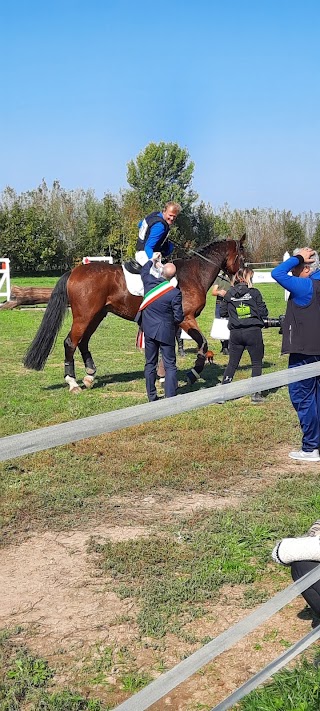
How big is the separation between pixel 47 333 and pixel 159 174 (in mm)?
75935

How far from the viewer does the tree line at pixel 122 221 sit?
2518 inches

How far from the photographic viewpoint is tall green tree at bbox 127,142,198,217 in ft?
270

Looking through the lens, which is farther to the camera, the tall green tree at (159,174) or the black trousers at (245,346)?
the tall green tree at (159,174)

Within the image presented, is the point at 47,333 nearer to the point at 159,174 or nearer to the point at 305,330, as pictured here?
the point at 305,330

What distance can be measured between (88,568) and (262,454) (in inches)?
119

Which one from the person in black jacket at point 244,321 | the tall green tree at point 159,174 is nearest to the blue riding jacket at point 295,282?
the person in black jacket at point 244,321

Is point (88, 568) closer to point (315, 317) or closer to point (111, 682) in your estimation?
point (111, 682)

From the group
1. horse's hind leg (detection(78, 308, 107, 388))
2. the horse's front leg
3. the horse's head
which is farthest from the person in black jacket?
horse's hind leg (detection(78, 308, 107, 388))

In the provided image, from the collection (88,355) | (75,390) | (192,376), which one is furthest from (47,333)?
(192,376)

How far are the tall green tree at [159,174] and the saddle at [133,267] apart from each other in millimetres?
72099

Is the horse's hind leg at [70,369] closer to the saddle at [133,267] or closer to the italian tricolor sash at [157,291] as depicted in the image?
the saddle at [133,267]

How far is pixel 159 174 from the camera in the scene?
83.4 meters

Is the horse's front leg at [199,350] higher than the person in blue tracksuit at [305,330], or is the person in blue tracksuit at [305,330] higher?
the person in blue tracksuit at [305,330]

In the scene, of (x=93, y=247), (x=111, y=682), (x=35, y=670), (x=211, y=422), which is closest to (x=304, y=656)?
(x=111, y=682)
